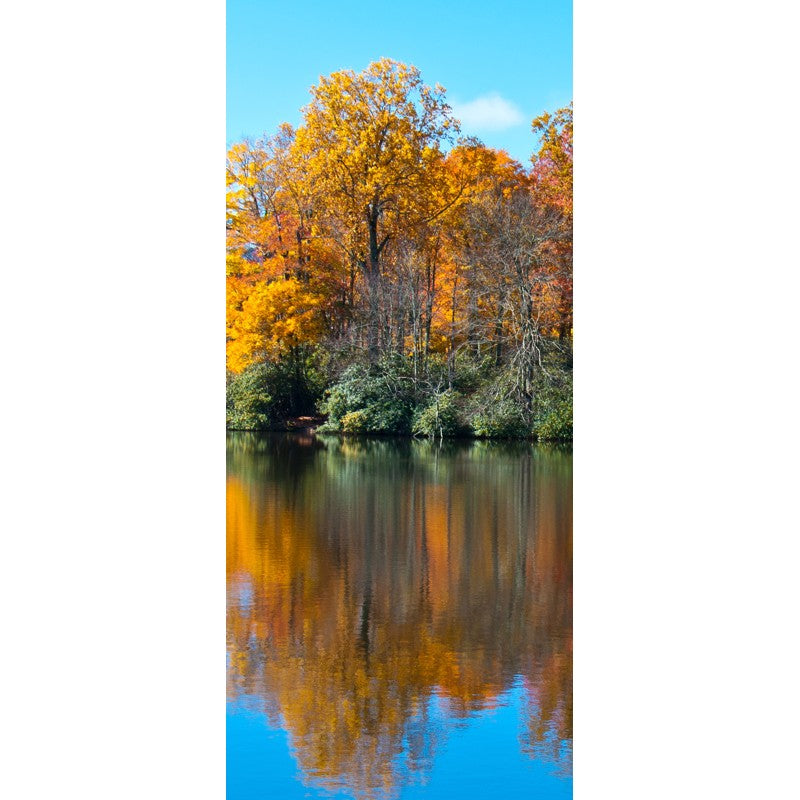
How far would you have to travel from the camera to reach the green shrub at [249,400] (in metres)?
6.00

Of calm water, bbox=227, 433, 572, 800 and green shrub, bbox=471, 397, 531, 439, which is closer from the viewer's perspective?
calm water, bbox=227, 433, 572, 800

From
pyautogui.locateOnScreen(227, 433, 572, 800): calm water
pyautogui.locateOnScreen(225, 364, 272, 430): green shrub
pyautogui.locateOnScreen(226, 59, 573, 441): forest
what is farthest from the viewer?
pyautogui.locateOnScreen(225, 364, 272, 430): green shrub

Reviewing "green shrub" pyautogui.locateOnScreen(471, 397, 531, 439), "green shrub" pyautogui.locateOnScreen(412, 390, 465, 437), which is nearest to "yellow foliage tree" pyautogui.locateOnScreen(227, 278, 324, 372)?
"green shrub" pyautogui.locateOnScreen(412, 390, 465, 437)

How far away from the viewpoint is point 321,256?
6035mm

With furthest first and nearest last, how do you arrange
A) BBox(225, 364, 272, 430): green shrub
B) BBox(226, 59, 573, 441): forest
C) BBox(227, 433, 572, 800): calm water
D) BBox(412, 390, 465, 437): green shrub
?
BBox(225, 364, 272, 430): green shrub, BBox(412, 390, 465, 437): green shrub, BBox(226, 59, 573, 441): forest, BBox(227, 433, 572, 800): calm water

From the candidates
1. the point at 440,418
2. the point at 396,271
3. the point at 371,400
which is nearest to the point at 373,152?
the point at 396,271

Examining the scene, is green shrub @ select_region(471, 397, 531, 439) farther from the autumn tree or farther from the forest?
the autumn tree

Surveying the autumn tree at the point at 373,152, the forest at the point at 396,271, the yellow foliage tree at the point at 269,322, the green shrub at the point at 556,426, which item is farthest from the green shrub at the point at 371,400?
the green shrub at the point at 556,426

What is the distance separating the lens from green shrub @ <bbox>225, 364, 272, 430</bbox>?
236 inches

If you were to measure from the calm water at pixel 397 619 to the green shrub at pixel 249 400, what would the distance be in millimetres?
109
